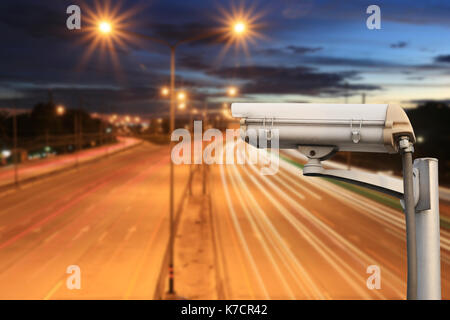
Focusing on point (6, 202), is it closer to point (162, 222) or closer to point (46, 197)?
point (46, 197)

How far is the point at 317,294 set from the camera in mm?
16203

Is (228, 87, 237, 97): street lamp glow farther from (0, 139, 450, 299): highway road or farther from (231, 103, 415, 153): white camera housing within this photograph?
(231, 103, 415, 153): white camera housing

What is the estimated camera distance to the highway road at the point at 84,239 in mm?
18172

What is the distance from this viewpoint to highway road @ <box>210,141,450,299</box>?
56.1 feet

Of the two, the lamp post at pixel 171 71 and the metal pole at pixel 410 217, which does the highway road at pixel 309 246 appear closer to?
the lamp post at pixel 171 71

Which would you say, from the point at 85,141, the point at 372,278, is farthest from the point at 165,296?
the point at 85,141

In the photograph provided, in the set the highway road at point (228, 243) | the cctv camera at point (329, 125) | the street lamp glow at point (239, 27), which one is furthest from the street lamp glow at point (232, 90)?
the cctv camera at point (329, 125)

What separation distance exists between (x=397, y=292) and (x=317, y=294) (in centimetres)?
300

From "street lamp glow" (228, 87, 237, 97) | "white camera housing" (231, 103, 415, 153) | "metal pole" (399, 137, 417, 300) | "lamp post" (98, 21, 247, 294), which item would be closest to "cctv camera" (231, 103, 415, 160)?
"white camera housing" (231, 103, 415, 153)

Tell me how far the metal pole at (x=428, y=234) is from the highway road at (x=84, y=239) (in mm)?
15054

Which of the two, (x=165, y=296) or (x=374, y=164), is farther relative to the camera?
(x=374, y=164)

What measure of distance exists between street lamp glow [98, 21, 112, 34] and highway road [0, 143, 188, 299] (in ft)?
31.2

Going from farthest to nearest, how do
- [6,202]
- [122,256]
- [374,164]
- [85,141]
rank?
[85,141]
[374,164]
[6,202]
[122,256]
